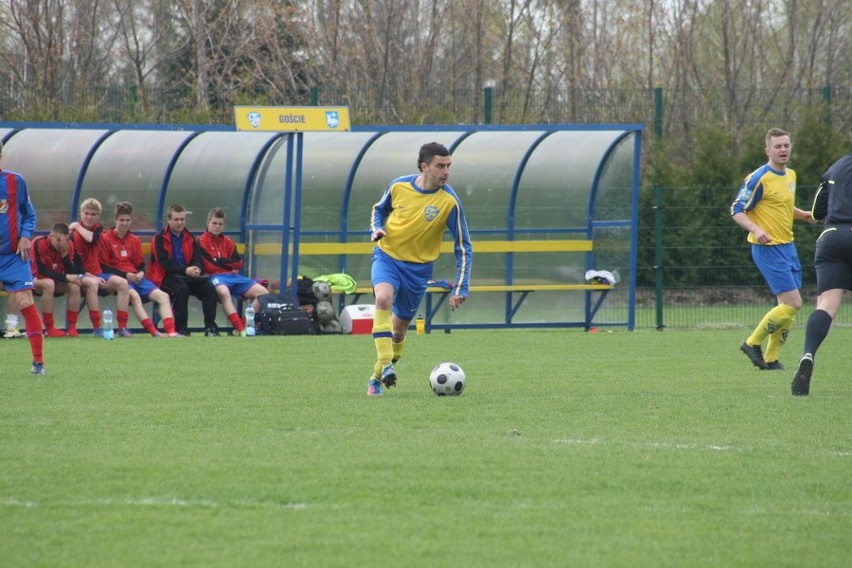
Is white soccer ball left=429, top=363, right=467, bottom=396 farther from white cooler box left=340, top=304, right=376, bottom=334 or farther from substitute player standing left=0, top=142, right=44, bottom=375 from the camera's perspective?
white cooler box left=340, top=304, right=376, bottom=334

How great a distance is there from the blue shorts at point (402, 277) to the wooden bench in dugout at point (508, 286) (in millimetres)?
8431

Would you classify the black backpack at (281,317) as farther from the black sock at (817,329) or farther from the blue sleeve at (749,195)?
the black sock at (817,329)

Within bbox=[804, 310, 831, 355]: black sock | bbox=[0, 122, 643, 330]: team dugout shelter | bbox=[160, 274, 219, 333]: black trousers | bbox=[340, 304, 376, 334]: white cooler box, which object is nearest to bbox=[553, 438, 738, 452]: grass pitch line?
bbox=[804, 310, 831, 355]: black sock

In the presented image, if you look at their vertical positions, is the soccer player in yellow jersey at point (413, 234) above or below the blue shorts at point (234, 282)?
above

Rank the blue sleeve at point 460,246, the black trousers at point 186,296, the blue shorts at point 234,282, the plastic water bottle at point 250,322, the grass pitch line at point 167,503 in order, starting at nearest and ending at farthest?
the grass pitch line at point 167,503 < the blue sleeve at point 460,246 < the plastic water bottle at point 250,322 < the black trousers at point 186,296 < the blue shorts at point 234,282

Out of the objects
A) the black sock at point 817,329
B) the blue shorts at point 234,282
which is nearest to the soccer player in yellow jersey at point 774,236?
the black sock at point 817,329

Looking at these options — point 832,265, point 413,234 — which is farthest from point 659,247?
point 413,234

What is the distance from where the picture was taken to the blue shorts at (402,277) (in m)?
9.41

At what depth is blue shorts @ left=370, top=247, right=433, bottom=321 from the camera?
9414mm

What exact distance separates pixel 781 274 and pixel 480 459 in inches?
247

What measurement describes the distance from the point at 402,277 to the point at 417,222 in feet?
1.40

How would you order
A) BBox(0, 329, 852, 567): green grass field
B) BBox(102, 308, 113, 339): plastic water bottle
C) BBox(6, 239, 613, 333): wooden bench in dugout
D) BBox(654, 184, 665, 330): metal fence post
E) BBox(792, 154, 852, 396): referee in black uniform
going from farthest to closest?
BBox(654, 184, 665, 330): metal fence post
BBox(6, 239, 613, 333): wooden bench in dugout
BBox(102, 308, 113, 339): plastic water bottle
BBox(792, 154, 852, 396): referee in black uniform
BBox(0, 329, 852, 567): green grass field

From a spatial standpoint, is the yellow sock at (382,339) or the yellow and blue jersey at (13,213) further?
the yellow and blue jersey at (13,213)

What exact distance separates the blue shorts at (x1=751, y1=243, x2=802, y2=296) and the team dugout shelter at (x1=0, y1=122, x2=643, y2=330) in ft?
21.0
